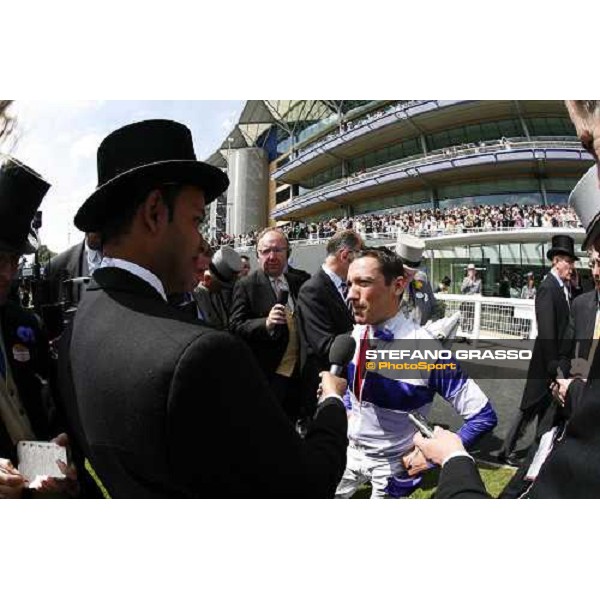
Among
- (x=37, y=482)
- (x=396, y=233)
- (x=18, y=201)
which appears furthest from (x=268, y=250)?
(x=37, y=482)

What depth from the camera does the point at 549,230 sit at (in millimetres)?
2072

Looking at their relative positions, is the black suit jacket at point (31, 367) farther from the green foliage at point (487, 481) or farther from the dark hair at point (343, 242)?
the green foliage at point (487, 481)

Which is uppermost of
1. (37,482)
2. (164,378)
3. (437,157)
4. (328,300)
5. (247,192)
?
(437,157)

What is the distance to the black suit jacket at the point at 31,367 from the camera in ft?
5.29

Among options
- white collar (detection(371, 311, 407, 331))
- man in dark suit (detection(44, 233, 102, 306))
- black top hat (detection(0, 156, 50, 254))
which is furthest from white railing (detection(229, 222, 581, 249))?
black top hat (detection(0, 156, 50, 254))

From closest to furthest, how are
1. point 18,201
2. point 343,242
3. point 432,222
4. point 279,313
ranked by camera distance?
point 18,201, point 432,222, point 343,242, point 279,313

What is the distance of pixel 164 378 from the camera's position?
823 millimetres

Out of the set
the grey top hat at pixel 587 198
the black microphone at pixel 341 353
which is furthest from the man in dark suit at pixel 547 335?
the black microphone at pixel 341 353

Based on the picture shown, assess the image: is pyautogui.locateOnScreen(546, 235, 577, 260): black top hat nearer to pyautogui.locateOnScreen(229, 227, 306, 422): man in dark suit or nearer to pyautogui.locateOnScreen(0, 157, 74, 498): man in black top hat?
pyautogui.locateOnScreen(229, 227, 306, 422): man in dark suit

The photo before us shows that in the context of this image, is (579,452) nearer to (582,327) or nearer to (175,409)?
(175,409)

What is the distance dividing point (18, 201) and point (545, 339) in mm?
2407

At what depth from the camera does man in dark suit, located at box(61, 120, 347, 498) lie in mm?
836

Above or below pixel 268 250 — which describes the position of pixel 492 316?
below

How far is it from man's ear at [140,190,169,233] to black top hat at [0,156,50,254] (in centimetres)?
96
